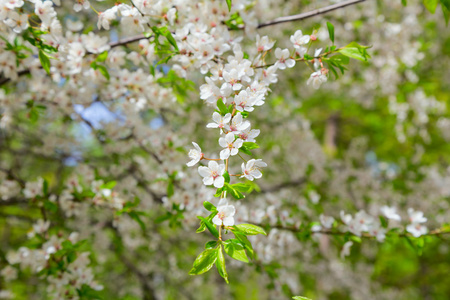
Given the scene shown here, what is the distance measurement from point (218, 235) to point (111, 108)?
6.74 ft

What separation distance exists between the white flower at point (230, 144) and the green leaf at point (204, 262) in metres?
0.39

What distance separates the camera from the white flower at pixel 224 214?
129 cm

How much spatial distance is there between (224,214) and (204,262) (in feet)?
0.67

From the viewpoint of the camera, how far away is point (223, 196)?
1335 millimetres

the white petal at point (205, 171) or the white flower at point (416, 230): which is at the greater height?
the white petal at point (205, 171)

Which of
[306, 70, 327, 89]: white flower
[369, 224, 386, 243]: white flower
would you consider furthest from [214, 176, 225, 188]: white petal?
[369, 224, 386, 243]: white flower

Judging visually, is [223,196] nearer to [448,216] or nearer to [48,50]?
[48,50]

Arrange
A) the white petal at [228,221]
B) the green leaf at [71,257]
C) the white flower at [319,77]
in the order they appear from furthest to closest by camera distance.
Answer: the green leaf at [71,257], the white flower at [319,77], the white petal at [228,221]

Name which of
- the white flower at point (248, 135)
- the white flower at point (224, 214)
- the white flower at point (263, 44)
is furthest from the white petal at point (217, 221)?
the white flower at point (263, 44)

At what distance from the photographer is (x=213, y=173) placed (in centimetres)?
137

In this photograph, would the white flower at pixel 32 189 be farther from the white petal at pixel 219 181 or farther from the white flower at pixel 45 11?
the white petal at pixel 219 181

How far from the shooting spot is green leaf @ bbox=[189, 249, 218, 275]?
1.20 meters

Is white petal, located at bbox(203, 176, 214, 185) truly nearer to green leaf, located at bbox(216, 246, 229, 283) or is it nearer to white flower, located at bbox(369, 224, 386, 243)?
green leaf, located at bbox(216, 246, 229, 283)

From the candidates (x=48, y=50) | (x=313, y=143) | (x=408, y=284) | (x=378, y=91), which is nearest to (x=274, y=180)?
(x=313, y=143)
